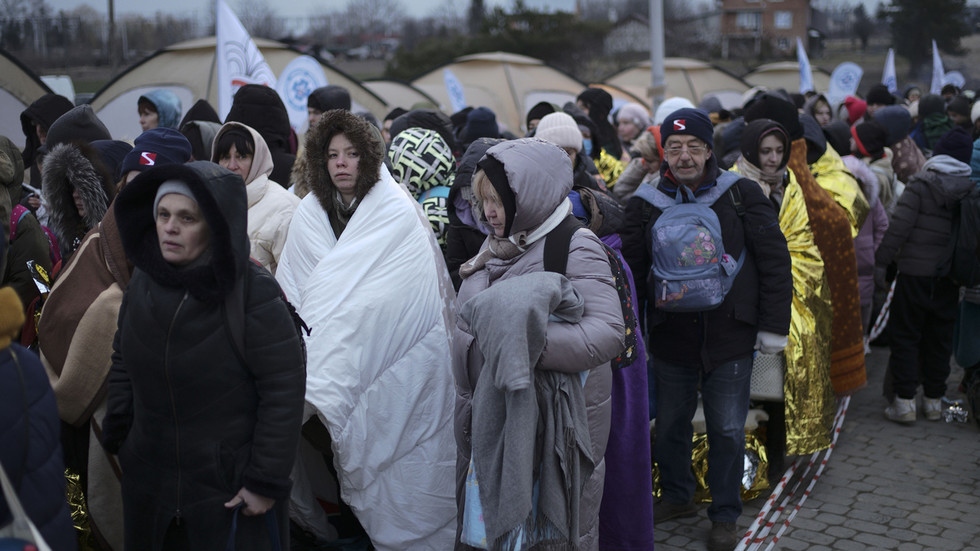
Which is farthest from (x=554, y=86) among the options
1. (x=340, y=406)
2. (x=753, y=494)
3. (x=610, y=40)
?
(x=610, y=40)

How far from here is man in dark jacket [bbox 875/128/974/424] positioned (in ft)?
21.3

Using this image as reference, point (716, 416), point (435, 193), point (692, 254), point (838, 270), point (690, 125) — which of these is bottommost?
point (716, 416)

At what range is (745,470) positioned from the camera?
17.4 ft

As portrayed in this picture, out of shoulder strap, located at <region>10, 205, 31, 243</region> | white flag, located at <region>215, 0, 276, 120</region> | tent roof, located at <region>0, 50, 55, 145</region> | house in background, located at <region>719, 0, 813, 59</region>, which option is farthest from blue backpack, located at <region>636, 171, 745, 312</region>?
house in background, located at <region>719, 0, 813, 59</region>

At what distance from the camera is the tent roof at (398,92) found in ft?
54.7

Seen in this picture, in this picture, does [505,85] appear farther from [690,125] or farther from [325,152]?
[325,152]

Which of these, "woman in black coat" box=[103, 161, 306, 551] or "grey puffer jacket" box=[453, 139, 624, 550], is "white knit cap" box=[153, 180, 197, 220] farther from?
"grey puffer jacket" box=[453, 139, 624, 550]

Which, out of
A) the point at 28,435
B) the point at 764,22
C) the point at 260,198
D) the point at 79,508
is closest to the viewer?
the point at 28,435

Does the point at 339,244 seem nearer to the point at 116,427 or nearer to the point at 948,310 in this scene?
the point at 116,427

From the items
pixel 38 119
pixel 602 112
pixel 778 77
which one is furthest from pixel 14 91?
pixel 778 77

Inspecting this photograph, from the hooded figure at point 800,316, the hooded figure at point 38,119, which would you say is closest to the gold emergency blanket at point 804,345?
the hooded figure at point 800,316

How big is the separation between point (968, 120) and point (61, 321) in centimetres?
1085

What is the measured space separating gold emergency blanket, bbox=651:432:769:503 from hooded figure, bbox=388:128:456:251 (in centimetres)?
172

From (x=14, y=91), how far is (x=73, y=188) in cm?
801
